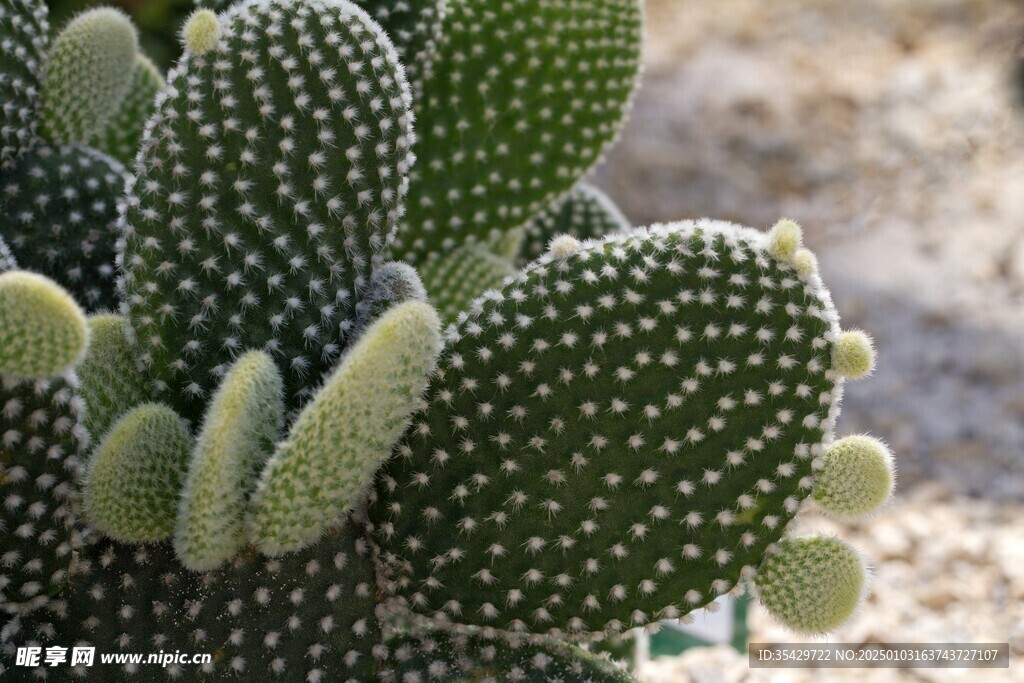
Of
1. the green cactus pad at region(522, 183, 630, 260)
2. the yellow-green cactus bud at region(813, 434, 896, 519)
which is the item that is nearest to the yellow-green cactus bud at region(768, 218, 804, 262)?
the yellow-green cactus bud at region(813, 434, 896, 519)

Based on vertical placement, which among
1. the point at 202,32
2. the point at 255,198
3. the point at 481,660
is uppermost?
the point at 202,32

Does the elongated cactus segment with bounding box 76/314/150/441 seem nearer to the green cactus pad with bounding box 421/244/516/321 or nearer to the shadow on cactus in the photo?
the shadow on cactus

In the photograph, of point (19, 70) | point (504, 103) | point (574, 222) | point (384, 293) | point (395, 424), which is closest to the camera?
point (395, 424)

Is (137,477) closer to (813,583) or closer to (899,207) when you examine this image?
(813,583)

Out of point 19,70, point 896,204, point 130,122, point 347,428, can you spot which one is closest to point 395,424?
point 347,428

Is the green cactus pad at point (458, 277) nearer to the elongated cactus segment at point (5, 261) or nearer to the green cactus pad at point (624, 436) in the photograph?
the green cactus pad at point (624, 436)

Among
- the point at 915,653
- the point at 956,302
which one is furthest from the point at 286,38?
the point at 956,302

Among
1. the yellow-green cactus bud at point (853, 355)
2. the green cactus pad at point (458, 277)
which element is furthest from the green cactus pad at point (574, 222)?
the yellow-green cactus bud at point (853, 355)
